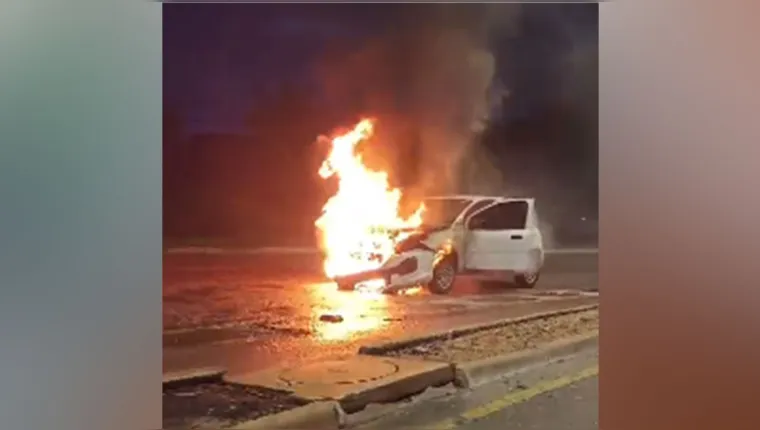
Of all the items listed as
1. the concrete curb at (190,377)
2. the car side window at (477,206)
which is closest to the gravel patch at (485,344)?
the car side window at (477,206)

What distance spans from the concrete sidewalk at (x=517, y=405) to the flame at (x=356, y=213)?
1.50 feet

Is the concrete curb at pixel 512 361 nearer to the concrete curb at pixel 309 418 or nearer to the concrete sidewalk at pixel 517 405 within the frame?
the concrete sidewalk at pixel 517 405

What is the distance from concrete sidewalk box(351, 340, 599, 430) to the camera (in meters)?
2.41

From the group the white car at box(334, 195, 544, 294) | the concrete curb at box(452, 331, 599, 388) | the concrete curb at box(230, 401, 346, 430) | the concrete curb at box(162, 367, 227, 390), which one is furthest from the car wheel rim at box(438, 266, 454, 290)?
the concrete curb at box(162, 367, 227, 390)

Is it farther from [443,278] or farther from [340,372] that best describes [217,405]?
[443,278]

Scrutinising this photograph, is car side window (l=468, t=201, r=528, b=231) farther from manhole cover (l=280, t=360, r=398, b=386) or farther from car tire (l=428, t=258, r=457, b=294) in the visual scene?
manhole cover (l=280, t=360, r=398, b=386)

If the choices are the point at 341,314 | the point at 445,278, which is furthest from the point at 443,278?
the point at 341,314

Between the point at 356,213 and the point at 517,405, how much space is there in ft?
2.48

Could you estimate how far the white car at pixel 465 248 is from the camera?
97.7 inches
